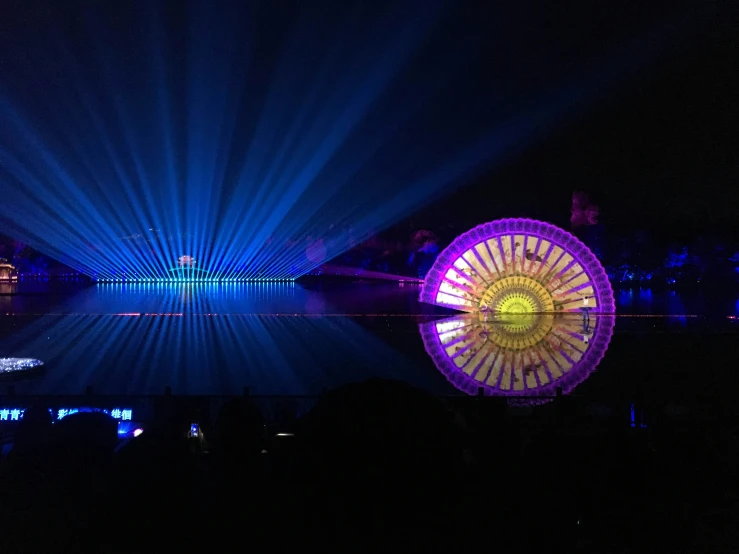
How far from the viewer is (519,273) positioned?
1098 cm

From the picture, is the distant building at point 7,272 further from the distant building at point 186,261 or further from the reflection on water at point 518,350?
the reflection on water at point 518,350

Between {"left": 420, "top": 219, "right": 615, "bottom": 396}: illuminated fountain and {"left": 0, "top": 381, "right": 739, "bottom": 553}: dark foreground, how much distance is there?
4159 mm

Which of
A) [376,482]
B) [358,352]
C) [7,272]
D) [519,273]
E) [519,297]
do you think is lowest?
[376,482]

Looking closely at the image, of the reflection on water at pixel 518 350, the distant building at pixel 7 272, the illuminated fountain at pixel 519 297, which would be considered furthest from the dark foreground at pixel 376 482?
→ the distant building at pixel 7 272

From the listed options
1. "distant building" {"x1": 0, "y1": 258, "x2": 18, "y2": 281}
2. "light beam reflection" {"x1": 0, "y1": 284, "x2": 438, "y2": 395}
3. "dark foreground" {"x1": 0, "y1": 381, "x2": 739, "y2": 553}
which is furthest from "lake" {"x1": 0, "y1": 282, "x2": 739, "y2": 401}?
"distant building" {"x1": 0, "y1": 258, "x2": 18, "y2": 281}

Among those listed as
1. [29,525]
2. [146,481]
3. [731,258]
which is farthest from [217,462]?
[731,258]

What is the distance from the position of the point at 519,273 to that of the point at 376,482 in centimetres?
952

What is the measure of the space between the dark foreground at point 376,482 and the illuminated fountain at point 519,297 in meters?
4.16

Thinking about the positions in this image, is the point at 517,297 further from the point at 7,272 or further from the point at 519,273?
Answer: the point at 7,272

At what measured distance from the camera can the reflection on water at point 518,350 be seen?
5.71 metres

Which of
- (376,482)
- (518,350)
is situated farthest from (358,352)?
(376,482)

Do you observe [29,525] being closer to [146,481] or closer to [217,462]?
[146,481]

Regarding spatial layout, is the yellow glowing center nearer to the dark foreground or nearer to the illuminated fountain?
the illuminated fountain

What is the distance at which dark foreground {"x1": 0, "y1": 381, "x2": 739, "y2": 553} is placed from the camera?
6.35 feet
